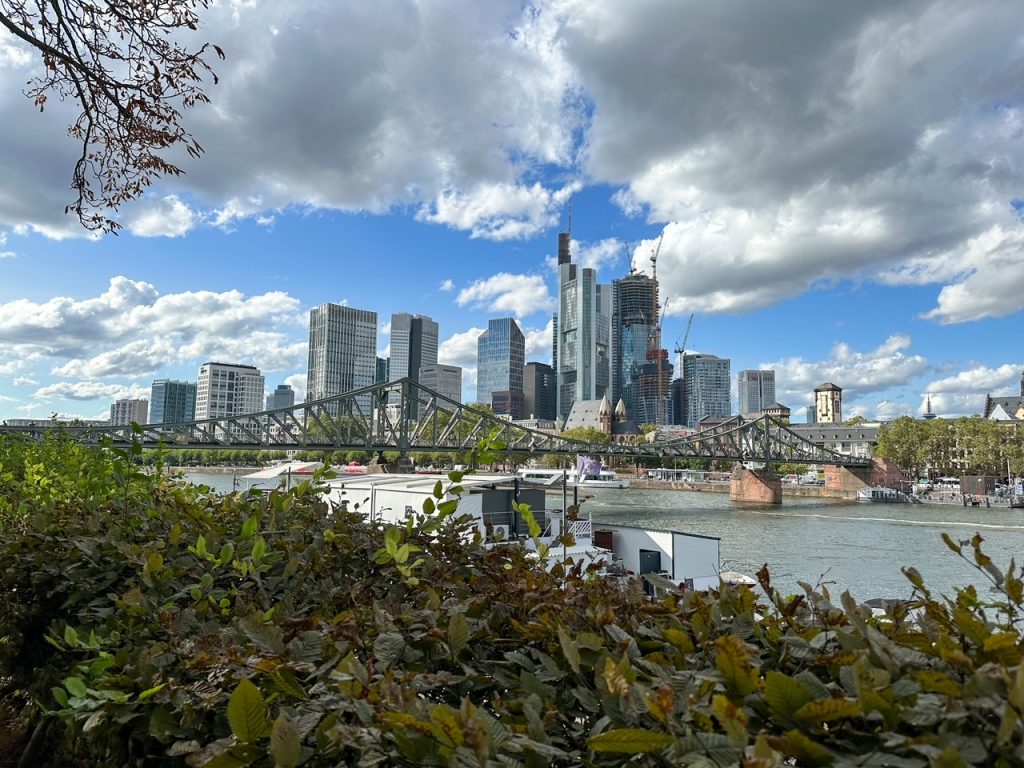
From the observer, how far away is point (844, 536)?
42594 millimetres

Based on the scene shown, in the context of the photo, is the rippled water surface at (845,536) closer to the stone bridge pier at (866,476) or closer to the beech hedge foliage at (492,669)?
the stone bridge pier at (866,476)

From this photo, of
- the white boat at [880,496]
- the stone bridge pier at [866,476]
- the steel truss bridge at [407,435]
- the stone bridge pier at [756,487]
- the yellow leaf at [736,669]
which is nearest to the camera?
the yellow leaf at [736,669]

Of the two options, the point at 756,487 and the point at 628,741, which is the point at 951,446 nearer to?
the point at 756,487

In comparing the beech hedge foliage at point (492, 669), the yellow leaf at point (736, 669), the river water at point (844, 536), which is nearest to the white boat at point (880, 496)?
the river water at point (844, 536)

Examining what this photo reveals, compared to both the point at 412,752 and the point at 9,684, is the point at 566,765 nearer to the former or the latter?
the point at 412,752

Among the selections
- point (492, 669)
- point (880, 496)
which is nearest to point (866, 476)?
point (880, 496)

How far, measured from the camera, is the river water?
2783 cm

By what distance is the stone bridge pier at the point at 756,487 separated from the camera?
76.7m

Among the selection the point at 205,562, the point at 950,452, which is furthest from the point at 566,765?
the point at 950,452

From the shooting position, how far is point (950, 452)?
95500 millimetres

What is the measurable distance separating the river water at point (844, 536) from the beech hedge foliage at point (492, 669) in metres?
13.9

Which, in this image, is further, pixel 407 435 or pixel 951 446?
pixel 951 446

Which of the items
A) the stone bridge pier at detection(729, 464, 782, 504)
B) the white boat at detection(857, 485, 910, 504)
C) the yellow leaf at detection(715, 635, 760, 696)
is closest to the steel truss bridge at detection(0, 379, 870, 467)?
the stone bridge pier at detection(729, 464, 782, 504)

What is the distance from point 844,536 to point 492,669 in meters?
46.7
